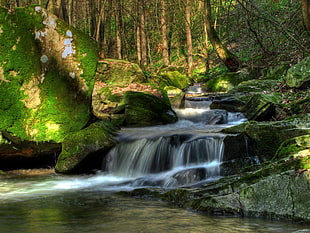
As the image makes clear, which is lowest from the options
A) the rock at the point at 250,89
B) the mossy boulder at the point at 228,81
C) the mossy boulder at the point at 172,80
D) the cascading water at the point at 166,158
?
the cascading water at the point at 166,158

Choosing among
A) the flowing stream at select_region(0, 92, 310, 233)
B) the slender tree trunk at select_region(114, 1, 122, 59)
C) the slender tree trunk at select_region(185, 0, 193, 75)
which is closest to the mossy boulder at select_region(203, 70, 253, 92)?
the slender tree trunk at select_region(185, 0, 193, 75)

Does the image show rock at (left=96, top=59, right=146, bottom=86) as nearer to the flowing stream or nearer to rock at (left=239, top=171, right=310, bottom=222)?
the flowing stream

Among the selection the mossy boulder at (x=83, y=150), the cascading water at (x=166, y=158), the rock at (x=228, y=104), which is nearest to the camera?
the cascading water at (x=166, y=158)

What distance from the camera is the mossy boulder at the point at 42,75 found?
830 cm

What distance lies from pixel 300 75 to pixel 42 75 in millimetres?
6464

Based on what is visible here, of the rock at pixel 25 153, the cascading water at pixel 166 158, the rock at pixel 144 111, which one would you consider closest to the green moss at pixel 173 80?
the rock at pixel 144 111

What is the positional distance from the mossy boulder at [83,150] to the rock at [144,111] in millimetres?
3222

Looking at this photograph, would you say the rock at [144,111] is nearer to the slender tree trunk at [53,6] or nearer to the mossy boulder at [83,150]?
the mossy boulder at [83,150]

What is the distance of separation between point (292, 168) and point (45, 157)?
20.1 feet

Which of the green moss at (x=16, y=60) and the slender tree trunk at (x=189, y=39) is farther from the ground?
the slender tree trunk at (x=189, y=39)

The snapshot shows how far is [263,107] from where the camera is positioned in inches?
416

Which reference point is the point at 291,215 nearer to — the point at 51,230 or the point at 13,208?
the point at 51,230

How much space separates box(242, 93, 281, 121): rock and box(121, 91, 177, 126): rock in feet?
8.93

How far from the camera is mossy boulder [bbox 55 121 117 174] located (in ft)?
25.6
